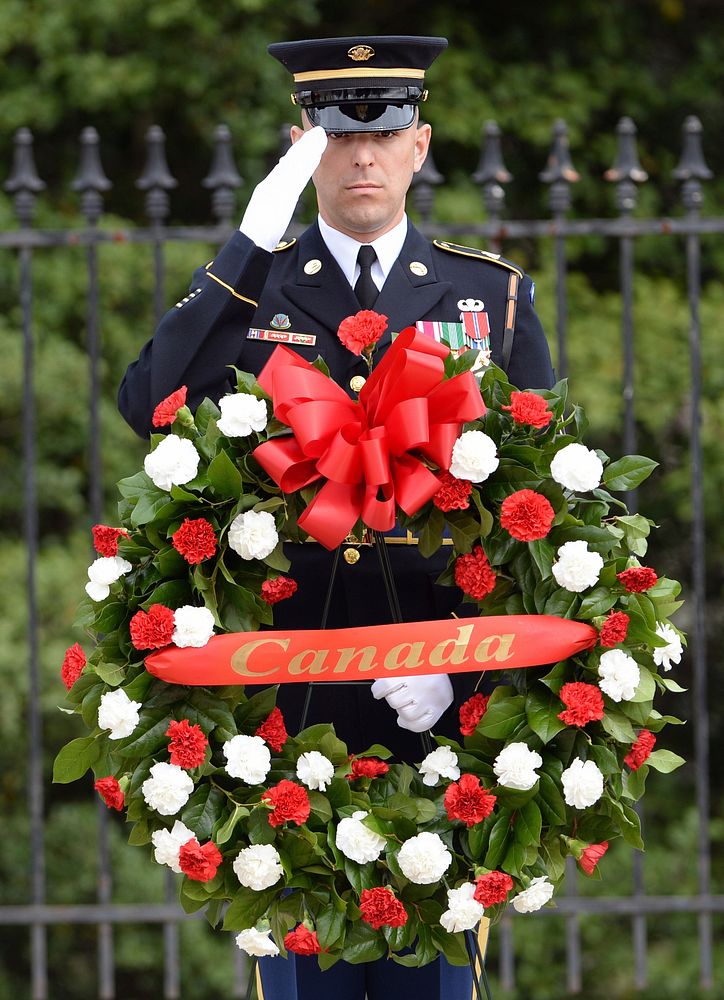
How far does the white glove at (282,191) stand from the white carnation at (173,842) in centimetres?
90

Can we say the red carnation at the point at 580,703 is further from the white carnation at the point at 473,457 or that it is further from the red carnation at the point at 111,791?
the red carnation at the point at 111,791

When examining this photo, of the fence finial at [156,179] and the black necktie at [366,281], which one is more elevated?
the black necktie at [366,281]

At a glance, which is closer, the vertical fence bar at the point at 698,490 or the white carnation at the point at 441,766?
the white carnation at the point at 441,766

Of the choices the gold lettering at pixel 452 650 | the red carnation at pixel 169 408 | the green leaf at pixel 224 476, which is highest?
the red carnation at pixel 169 408

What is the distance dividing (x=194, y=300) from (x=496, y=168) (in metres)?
2.17

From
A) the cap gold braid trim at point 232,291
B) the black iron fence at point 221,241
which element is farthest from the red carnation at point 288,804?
the black iron fence at point 221,241

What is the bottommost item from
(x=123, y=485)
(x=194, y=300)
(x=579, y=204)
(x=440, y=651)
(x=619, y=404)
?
(x=619, y=404)

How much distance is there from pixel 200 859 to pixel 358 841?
0.22m

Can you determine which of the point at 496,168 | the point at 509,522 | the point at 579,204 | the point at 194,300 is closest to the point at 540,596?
the point at 509,522

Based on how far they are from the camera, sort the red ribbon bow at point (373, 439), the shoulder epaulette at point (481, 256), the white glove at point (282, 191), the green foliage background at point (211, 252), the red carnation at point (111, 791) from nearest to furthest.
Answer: the red ribbon bow at point (373, 439), the red carnation at point (111, 791), the white glove at point (282, 191), the shoulder epaulette at point (481, 256), the green foliage background at point (211, 252)

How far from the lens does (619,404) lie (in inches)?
231

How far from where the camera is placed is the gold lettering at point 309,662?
221 centimetres

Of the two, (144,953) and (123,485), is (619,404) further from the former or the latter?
(123,485)

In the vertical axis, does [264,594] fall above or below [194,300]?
below
